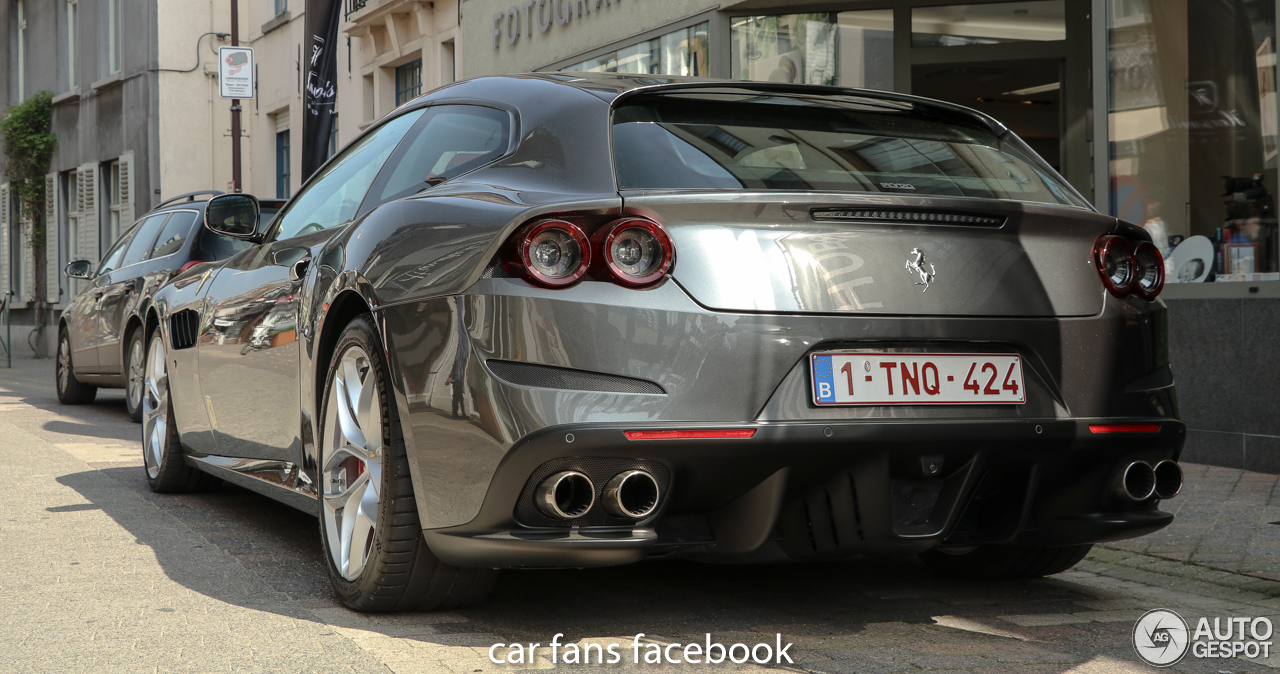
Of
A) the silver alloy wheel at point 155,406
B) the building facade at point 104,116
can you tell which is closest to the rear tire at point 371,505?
the silver alloy wheel at point 155,406

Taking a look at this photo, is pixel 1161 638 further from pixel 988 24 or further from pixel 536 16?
pixel 536 16

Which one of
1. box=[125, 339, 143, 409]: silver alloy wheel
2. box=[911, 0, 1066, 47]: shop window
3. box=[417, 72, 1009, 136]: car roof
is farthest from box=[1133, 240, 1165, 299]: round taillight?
box=[911, 0, 1066, 47]: shop window

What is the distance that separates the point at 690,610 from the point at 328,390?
119 centimetres

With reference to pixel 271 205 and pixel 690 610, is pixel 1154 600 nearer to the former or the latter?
pixel 690 610

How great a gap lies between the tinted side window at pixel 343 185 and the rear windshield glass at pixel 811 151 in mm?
1177

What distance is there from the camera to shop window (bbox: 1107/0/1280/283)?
7.38m

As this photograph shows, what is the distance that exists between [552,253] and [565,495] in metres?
0.54

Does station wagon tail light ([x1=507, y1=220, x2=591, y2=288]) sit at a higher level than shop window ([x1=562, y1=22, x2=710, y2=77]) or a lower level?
lower

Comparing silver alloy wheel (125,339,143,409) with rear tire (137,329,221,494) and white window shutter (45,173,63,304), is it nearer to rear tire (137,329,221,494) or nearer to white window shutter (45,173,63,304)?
rear tire (137,329,221,494)

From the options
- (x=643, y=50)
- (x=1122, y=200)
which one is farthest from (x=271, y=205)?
(x=1122, y=200)

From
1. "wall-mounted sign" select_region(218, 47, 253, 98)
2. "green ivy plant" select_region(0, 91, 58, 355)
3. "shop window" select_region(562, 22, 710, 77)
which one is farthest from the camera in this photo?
"green ivy plant" select_region(0, 91, 58, 355)

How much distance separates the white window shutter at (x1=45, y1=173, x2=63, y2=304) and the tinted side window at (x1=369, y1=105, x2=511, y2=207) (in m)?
26.1

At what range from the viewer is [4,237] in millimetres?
30984

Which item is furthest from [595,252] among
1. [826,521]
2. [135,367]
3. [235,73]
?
[235,73]
